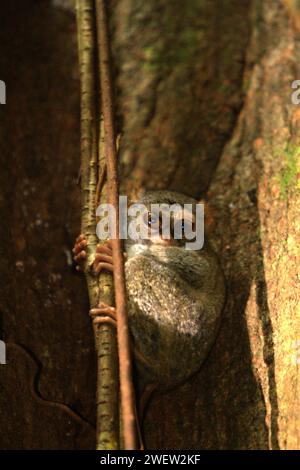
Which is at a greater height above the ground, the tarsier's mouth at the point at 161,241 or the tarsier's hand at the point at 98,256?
the tarsier's mouth at the point at 161,241

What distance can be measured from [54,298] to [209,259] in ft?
3.78

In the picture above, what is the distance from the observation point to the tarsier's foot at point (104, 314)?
10.6 ft

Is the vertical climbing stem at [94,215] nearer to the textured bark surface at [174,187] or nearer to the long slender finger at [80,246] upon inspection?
the long slender finger at [80,246]

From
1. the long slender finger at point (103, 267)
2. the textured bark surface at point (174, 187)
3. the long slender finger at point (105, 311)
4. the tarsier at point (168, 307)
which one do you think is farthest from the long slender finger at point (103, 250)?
A: the textured bark surface at point (174, 187)

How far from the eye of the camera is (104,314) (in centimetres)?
328

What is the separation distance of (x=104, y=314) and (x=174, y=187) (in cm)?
192

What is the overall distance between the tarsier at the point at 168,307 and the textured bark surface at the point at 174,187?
32 centimetres

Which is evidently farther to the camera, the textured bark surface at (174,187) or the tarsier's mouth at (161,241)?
the tarsier's mouth at (161,241)

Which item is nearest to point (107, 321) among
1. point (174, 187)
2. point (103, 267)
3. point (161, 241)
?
point (103, 267)

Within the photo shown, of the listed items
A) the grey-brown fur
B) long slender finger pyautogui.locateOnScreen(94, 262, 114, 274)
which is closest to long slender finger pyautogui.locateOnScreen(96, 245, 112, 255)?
long slender finger pyautogui.locateOnScreen(94, 262, 114, 274)

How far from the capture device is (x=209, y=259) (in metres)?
4.12

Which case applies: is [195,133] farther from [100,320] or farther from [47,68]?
[100,320]

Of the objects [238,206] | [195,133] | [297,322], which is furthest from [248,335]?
A: [195,133]

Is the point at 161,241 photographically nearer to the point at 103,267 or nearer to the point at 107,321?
the point at 103,267
